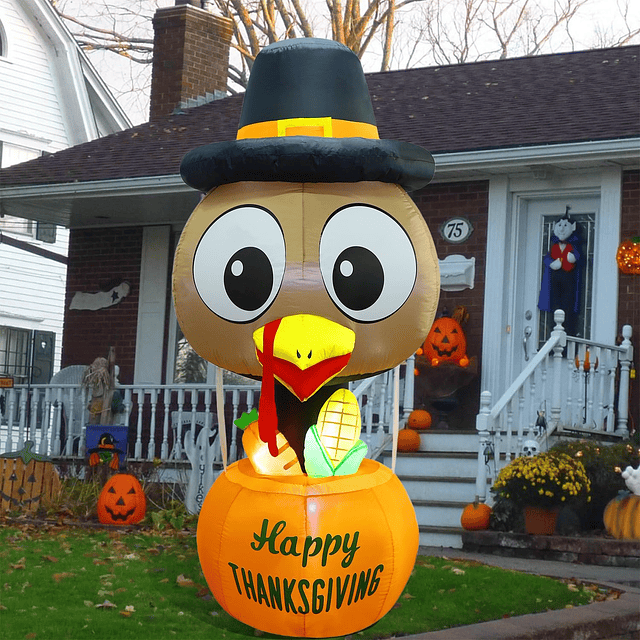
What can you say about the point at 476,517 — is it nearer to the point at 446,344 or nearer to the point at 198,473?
the point at 446,344

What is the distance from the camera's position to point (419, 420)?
10109mm

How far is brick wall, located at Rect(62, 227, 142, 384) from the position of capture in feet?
43.3

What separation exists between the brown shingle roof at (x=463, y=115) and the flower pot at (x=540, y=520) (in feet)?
11.3

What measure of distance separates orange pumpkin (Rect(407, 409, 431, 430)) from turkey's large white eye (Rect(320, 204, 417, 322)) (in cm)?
555

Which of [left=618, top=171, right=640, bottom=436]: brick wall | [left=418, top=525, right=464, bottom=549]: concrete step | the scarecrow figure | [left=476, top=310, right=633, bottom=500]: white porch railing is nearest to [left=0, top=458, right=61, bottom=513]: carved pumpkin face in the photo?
[left=418, top=525, right=464, bottom=549]: concrete step

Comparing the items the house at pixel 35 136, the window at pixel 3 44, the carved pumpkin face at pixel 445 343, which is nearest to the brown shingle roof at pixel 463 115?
the carved pumpkin face at pixel 445 343

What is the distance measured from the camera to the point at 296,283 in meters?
4.54

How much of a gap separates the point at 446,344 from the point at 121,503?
332cm

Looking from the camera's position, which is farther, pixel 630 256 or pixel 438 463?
pixel 630 256


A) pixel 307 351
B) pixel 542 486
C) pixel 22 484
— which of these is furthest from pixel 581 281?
pixel 307 351

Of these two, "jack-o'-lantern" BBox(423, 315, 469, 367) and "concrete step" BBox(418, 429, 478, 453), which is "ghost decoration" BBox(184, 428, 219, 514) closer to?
"concrete step" BBox(418, 429, 478, 453)

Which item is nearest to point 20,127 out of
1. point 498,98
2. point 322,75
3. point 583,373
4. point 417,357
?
point 498,98

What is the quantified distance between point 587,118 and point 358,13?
13.2 metres

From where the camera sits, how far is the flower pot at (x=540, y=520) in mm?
8414
